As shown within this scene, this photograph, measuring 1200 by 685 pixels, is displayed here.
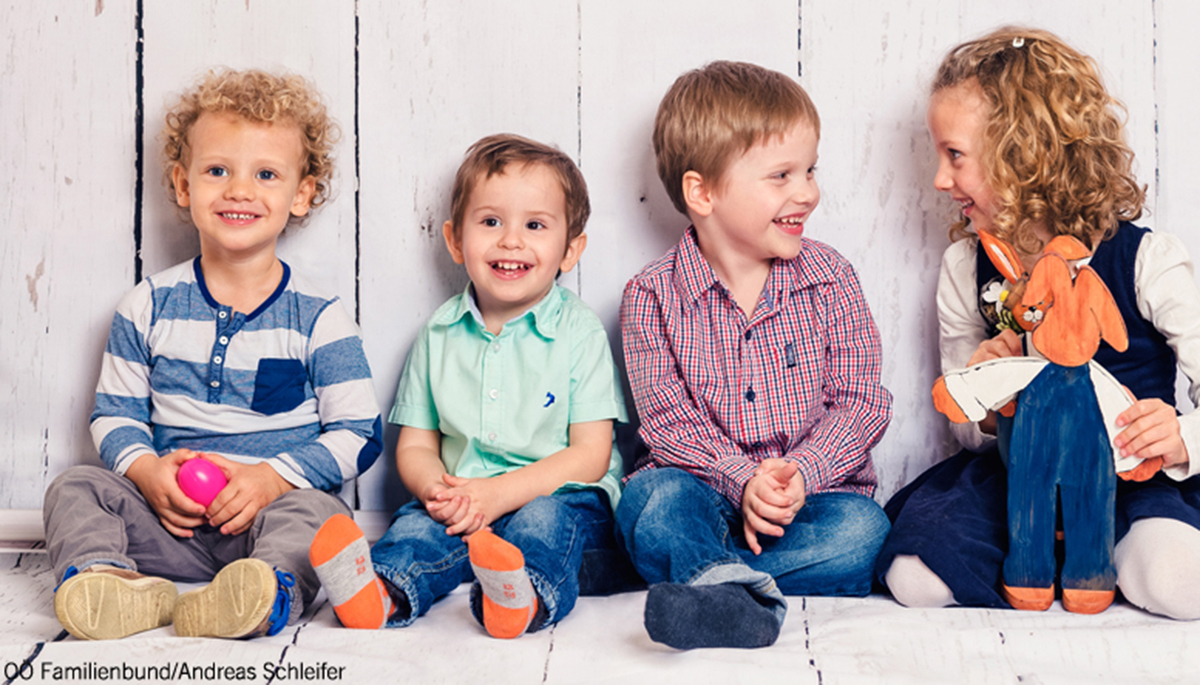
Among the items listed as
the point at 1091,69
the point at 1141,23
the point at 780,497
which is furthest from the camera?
the point at 1141,23

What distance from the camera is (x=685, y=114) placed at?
1.26m

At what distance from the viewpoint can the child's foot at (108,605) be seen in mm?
935

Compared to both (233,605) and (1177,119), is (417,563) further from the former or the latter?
(1177,119)

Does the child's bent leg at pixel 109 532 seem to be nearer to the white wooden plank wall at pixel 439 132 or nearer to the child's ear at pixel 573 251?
the white wooden plank wall at pixel 439 132

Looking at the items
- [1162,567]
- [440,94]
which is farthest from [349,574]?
[1162,567]

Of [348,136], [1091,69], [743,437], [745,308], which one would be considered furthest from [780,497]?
[348,136]

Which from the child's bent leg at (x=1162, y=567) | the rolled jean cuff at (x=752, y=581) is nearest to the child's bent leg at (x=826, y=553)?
the rolled jean cuff at (x=752, y=581)

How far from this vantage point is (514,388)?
1265 mm

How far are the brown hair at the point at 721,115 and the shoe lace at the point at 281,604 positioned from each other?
68cm

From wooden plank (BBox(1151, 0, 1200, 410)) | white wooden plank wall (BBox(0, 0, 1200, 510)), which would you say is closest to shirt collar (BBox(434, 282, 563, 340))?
white wooden plank wall (BBox(0, 0, 1200, 510))

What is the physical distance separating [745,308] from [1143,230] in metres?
0.48

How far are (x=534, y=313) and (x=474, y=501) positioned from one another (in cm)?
26

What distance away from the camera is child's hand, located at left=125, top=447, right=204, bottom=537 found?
1142 millimetres

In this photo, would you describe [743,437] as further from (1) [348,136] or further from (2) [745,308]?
(1) [348,136]
